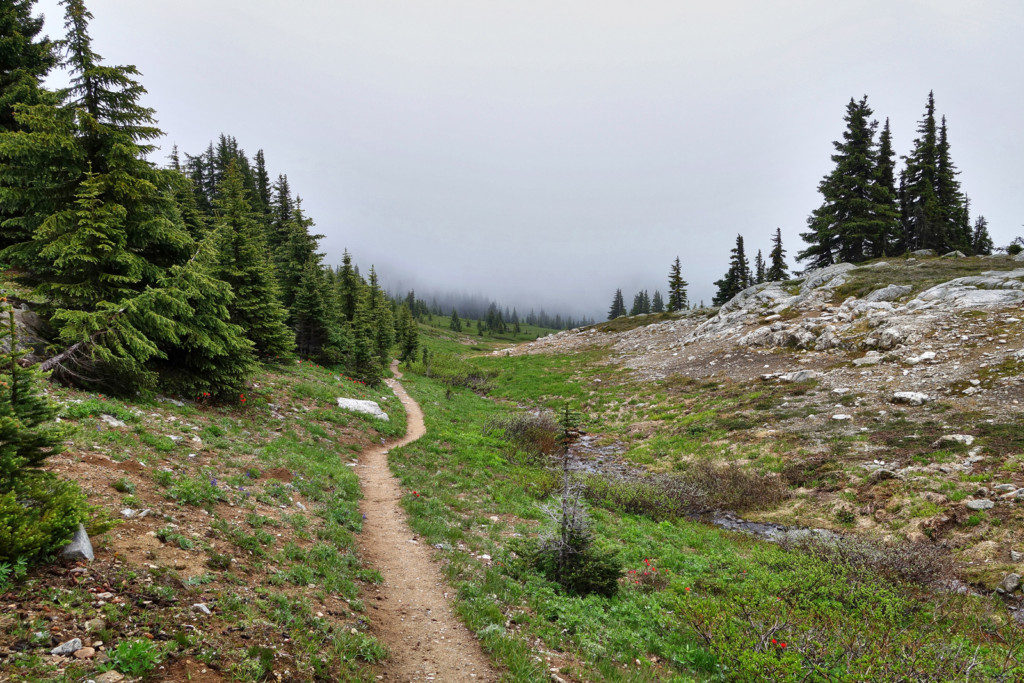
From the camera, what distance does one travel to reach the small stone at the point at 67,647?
3.78 metres

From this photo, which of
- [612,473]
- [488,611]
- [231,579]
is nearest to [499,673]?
[488,611]

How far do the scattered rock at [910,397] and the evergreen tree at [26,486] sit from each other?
86.9 feet

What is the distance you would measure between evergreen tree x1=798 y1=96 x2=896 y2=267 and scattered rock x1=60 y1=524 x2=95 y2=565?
5934cm

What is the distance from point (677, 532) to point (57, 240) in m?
21.5

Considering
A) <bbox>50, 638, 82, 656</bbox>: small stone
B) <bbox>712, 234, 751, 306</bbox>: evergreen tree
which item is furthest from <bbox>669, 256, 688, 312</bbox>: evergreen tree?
<bbox>50, 638, 82, 656</bbox>: small stone

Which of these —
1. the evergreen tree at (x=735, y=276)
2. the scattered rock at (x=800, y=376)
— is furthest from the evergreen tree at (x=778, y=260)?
the scattered rock at (x=800, y=376)

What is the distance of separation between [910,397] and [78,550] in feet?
87.3

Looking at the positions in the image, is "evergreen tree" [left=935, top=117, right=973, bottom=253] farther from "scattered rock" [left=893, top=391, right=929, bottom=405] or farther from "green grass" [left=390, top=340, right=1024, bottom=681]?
"green grass" [left=390, top=340, right=1024, bottom=681]

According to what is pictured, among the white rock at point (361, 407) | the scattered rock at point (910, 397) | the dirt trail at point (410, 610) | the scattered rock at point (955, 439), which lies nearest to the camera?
the dirt trail at point (410, 610)

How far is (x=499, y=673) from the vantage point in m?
6.08

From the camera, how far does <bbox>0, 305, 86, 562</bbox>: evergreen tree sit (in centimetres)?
436

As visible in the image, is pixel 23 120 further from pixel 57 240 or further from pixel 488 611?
pixel 488 611

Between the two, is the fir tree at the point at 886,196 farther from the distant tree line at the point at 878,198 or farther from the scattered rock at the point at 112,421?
the scattered rock at the point at 112,421

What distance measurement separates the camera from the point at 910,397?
57.3ft
